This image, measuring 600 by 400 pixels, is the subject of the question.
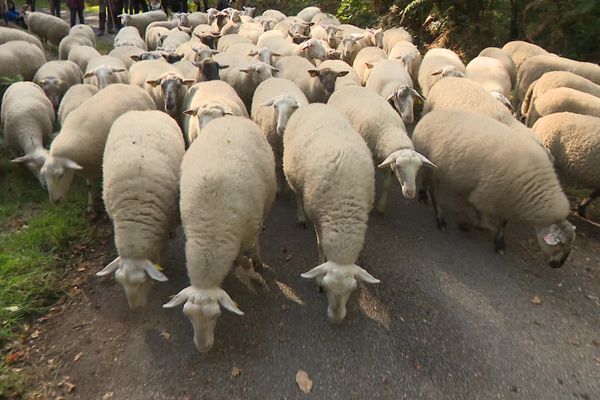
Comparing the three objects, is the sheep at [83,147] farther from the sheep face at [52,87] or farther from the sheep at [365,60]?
the sheep at [365,60]

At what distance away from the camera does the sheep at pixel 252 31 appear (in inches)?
463

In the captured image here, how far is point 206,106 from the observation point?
215 inches

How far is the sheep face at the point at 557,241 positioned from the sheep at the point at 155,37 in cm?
1065

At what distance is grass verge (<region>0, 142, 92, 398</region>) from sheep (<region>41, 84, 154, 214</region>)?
0.35 metres

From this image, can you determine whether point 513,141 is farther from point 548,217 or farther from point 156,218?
point 156,218

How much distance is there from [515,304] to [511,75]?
5792 mm

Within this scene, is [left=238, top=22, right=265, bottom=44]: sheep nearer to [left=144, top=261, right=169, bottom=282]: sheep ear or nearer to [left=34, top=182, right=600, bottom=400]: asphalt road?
[left=34, top=182, right=600, bottom=400]: asphalt road

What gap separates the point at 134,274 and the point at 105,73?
4897 millimetres

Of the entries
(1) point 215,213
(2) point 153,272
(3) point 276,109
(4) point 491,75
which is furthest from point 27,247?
(4) point 491,75

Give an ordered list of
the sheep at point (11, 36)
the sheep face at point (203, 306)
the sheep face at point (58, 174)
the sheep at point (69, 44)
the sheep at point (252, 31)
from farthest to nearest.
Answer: the sheep at point (252, 31), the sheep at point (69, 44), the sheep at point (11, 36), the sheep face at point (58, 174), the sheep face at point (203, 306)

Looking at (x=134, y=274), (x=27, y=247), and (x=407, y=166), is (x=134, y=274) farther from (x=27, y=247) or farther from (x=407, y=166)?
(x=407, y=166)

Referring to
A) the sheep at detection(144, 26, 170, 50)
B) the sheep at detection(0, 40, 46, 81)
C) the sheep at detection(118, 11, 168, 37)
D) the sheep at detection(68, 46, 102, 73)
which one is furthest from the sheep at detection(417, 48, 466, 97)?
the sheep at detection(118, 11, 168, 37)

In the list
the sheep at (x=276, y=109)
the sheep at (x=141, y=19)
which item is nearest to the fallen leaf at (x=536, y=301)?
the sheep at (x=276, y=109)

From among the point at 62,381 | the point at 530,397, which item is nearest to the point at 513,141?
the point at 530,397
